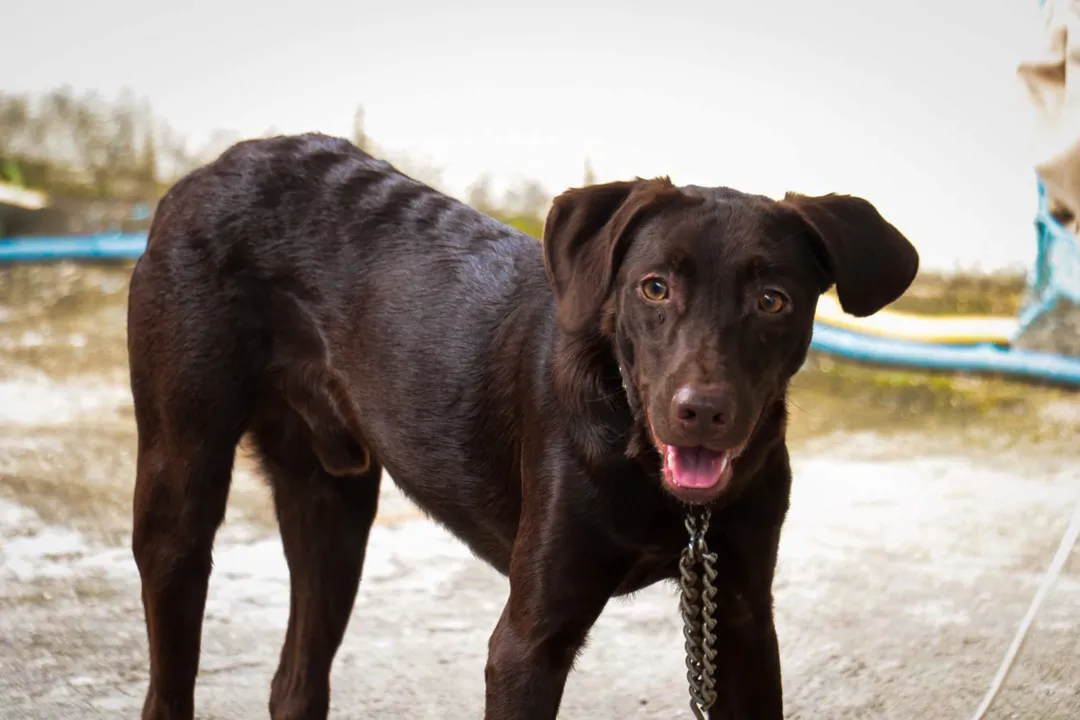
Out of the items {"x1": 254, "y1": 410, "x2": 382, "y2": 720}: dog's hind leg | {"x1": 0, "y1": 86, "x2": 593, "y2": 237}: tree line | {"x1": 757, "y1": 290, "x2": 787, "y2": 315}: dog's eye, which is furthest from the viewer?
{"x1": 0, "y1": 86, "x2": 593, "y2": 237}: tree line

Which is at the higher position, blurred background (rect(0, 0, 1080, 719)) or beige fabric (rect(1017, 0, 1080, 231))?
beige fabric (rect(1017, 0, 1080, 231))

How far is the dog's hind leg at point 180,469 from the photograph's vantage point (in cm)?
244

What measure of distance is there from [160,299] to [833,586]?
228 cm

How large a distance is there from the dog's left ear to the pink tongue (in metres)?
0.33

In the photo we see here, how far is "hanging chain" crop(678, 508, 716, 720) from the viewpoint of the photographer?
1.92m

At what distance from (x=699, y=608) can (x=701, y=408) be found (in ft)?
1.51

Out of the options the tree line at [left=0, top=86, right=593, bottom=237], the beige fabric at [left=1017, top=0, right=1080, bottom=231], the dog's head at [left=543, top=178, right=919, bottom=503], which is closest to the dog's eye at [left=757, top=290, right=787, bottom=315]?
the dog's head at [left=543, top=178, right=919, bottom=503]

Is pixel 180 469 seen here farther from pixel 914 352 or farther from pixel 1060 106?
pixel 914 352

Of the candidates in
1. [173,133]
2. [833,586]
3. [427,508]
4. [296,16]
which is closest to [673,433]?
[427,508]

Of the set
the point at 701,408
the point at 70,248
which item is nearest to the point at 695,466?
the point at 701,408

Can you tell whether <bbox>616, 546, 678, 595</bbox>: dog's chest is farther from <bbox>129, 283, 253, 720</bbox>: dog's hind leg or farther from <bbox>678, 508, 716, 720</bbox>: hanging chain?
<bbox>129, 283, 253, 720</bbox>: dog's hind leg

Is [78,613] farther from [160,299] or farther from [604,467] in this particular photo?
[604,467]

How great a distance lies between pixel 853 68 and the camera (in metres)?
6.26

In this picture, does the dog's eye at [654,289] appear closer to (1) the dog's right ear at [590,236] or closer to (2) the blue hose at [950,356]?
(1) the dog's right ear at [590,236]
